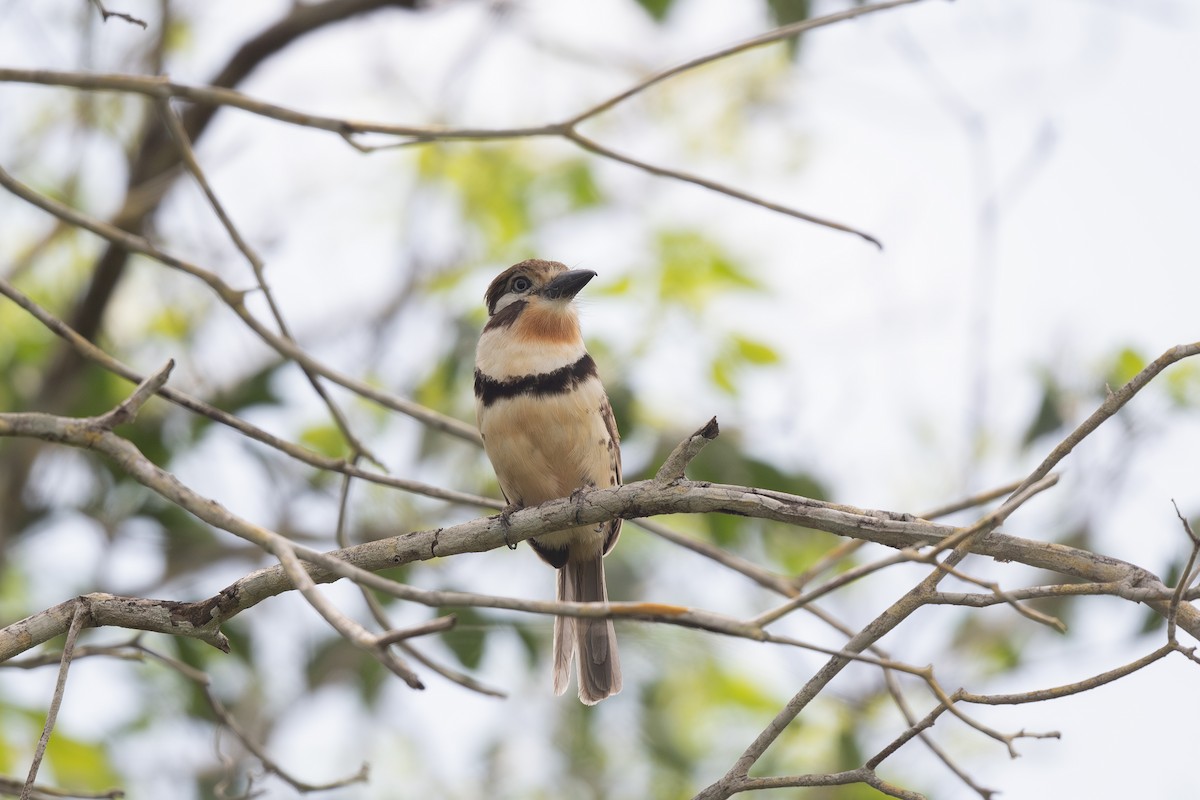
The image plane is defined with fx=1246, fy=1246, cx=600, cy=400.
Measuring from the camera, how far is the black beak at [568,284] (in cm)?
470

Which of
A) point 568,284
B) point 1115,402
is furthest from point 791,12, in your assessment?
point 1115,402

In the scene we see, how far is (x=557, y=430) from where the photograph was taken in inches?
166

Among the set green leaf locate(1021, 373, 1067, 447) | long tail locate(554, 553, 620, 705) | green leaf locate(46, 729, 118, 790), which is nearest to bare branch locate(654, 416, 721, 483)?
long tail locate(554, 553, 620, 705)

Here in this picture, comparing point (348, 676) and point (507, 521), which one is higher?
point (348, 676)

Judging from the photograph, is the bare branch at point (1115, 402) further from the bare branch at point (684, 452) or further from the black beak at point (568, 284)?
the black beak at point (568, 284)

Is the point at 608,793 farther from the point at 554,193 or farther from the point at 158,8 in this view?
the point at 158,8

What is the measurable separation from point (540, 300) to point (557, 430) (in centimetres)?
70

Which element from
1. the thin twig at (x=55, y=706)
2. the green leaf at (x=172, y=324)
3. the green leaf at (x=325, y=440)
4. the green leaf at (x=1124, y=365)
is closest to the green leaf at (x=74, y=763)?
the green leaf at (x=325, y=440)

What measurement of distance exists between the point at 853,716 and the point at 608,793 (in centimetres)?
235

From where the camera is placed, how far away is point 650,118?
30.6ft

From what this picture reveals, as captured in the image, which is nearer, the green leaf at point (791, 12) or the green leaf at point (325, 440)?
the green leaf at point (791, 12)

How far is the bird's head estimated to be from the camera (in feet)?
15.0

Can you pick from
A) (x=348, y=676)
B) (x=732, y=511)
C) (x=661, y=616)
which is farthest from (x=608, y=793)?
(x=661, y=616)

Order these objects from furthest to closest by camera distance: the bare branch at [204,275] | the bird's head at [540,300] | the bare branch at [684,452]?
the bird's head at [540,300]
the bare branch at [204,275]
the bare branch at [684,452]
